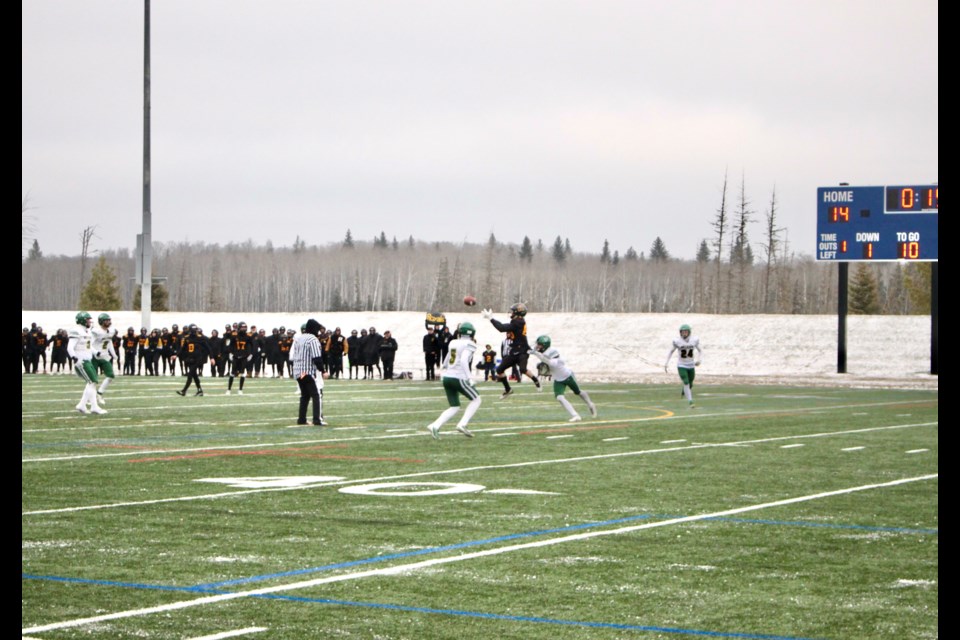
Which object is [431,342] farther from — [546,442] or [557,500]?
[557,500]

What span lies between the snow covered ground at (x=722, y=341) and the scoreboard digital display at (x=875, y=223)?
390 inches

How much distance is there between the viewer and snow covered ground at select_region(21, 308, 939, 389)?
6159cm

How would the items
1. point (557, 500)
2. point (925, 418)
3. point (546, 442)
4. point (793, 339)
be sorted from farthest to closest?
1. point (793, 339)
2. point (925, 418)
3. point (546, 442)
4. point (557, 500)

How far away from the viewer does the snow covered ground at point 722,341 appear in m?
Result: 61.6

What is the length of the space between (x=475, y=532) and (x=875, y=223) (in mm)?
37888

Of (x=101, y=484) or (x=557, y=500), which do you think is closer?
(x=557, y=500)

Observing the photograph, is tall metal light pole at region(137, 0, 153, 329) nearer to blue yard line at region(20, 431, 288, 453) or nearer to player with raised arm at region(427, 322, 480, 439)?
blue yard line at region(20, 431, 288, 453)

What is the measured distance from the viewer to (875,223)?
4550 cm

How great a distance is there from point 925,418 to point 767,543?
17.1 metres

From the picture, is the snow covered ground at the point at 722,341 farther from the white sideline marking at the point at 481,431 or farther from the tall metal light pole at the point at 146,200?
the white sideline marking at the point at 481,431

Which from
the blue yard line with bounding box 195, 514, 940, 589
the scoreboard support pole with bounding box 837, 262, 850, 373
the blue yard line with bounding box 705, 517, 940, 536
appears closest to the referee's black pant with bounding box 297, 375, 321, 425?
the blue yard line with bounding box 195, 514, 940, 589
